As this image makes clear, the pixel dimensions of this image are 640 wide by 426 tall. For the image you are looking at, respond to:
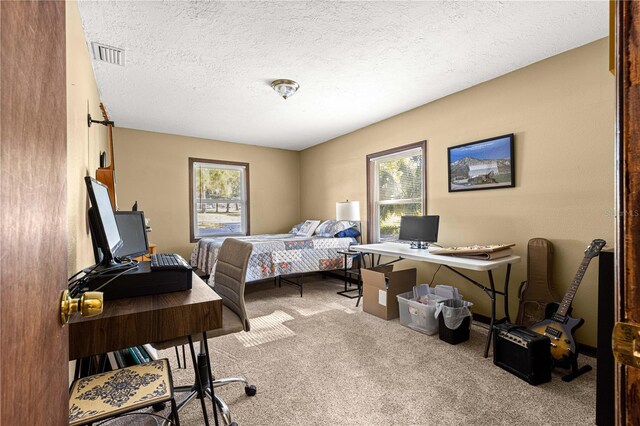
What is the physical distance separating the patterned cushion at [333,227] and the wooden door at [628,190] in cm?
435

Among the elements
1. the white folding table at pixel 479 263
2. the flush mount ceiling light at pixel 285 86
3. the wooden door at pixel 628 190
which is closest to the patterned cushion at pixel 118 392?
the wooden door at pixel 628 190

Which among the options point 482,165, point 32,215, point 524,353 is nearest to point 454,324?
point 524,353

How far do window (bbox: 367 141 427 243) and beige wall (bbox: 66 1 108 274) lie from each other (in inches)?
Result: 132

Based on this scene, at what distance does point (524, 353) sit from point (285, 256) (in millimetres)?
2855

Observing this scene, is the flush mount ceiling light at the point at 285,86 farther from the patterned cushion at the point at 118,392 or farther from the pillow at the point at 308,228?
the patterned cushion at the point at 118,392

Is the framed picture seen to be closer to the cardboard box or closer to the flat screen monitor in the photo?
the cardboard box

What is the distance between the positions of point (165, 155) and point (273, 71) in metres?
2.96

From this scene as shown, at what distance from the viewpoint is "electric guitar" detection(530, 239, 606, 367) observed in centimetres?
210

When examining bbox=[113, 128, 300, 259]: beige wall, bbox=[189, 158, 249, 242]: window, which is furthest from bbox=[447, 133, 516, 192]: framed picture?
bbox=[189, 158, 249, 242]: window

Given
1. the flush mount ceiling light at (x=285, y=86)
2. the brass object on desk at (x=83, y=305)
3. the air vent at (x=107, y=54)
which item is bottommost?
the brass object on desk at (x=83, y=305)

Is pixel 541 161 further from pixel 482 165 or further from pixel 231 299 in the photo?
pixel 231 299

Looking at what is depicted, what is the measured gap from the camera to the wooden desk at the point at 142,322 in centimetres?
99

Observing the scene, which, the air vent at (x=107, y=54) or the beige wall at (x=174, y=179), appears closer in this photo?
the air vent at (x=107, y=54)

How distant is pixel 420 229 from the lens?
11.3 ft
